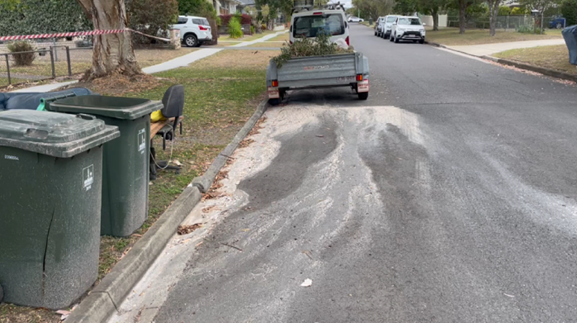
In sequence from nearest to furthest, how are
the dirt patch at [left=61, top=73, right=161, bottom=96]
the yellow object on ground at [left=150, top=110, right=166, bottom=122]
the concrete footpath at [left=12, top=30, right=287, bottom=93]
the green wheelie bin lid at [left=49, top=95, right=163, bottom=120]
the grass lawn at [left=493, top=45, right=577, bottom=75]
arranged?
the green wheelie bin lid at [left=49, top=95, right=163, bottom=120] < the yellow object on ground at [left=150, top=110, right=166, bottom=122] < the dirt patch at [left=61, top=73, right=161, bottom=96] < the concrete footpath at [left=12, top=30, right=287, bottom=93] < the grass lawn at [left=493, top=45, right=577, bottom=75]

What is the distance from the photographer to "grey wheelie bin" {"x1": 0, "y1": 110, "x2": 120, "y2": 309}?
3.31 m

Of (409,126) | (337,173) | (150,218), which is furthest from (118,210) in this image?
(409,126)

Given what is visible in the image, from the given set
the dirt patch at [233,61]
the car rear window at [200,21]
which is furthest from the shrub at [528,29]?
the car rear window at [200,21]

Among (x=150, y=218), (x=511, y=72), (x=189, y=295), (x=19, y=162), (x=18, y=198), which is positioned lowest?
(x=189, y=295)

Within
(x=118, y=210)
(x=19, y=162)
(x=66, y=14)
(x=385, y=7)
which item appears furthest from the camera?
(x=385, y=7)

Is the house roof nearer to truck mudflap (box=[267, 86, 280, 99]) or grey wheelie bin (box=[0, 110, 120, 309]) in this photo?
truck mudflap (box=[267, 86, 280, 99])

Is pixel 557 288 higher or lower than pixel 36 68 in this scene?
lower

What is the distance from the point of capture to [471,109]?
1020 cm

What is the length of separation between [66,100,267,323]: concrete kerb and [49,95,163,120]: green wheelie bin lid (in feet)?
3.49

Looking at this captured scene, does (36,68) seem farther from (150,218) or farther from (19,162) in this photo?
(19,162)

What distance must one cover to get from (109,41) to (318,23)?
18.0ft

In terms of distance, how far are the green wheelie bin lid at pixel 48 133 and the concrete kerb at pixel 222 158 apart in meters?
2.72

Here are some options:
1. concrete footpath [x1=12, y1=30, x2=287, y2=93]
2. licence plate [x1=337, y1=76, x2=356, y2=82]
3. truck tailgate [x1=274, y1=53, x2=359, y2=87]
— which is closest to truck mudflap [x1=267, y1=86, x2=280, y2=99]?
truck tailgate [x1=274, y1=53, x2=359, y2=87]

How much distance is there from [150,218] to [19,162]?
1964mm
